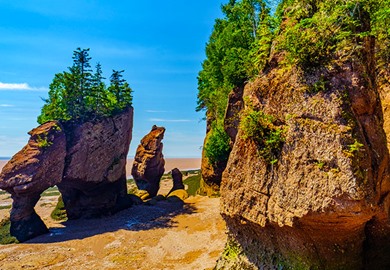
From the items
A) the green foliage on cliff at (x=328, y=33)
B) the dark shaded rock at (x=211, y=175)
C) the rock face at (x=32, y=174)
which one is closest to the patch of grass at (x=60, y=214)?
the rock face at (x=32, y=174)

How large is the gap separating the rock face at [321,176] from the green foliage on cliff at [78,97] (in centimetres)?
2615

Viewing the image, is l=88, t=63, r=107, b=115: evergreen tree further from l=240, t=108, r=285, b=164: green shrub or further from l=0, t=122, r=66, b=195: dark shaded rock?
l=240, t=108, r=285, b=164: green shrub

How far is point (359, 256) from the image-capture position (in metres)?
9.70

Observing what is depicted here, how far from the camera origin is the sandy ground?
20.0 meters

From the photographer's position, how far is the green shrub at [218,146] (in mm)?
36000

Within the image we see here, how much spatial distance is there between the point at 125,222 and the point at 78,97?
607 inches

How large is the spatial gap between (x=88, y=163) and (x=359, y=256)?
2784cm

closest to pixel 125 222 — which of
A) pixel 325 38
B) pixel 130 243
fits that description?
pixel 130 243

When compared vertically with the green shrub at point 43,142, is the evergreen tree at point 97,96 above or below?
above

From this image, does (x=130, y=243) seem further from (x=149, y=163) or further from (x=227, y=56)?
(x=227, y=56)

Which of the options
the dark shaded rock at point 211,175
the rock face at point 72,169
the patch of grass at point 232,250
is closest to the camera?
the patch of grass at point 232,250

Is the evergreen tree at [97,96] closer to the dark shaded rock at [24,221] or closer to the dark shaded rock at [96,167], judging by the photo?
the dark shaded rock at [96,167]

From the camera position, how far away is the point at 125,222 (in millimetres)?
30469

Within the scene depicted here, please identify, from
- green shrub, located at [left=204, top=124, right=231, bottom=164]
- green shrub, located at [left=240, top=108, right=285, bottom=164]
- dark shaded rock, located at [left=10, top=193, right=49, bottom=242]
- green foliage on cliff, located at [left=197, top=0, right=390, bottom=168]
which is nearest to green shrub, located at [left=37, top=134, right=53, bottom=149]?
dark shaded rock, located at [left=10, top=193, right=49, bottom=242]
